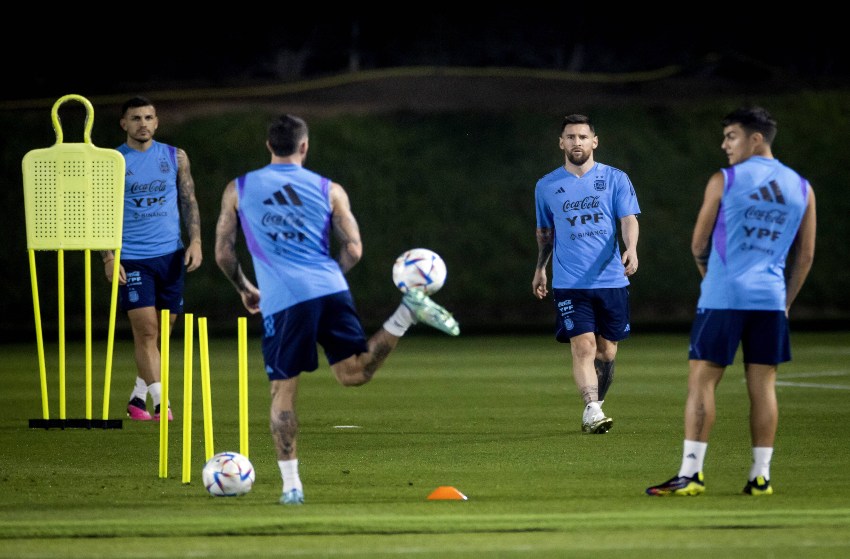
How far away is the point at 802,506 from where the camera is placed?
7.33m

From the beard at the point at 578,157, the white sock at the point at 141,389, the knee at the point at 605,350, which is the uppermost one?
the beard at the point at 578,157

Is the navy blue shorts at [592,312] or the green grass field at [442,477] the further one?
the navy blue shorts at [592,312]

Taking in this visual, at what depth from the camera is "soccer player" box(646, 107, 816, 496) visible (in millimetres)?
7449

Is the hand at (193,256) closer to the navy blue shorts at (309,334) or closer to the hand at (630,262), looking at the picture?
the hand at (630,262)

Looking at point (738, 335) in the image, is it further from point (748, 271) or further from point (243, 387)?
point (243, 387)

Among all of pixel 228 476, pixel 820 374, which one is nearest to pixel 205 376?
pixel 228 476

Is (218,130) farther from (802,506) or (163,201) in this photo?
(802,506)

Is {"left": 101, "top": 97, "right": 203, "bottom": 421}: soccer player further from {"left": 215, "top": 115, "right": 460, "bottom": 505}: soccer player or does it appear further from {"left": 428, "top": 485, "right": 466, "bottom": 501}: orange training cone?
{"left": 428, "top": 485, "right": 466, "bottom": 501}: orange training cone

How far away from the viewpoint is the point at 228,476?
767 cm

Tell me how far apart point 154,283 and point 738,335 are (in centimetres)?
538

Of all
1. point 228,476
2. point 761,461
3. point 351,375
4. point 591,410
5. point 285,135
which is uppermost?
point 285,135

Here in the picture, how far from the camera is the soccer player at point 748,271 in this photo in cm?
745

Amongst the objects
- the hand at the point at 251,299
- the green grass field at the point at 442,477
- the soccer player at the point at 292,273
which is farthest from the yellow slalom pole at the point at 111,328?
the soccer player at the point at 292,273

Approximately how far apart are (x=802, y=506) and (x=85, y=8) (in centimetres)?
2288
